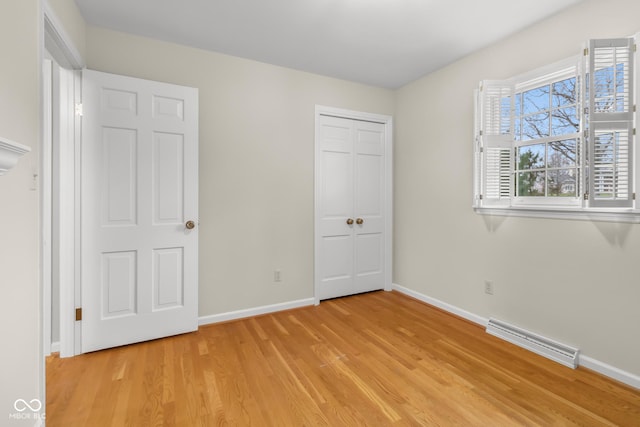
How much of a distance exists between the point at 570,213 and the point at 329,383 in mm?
2130

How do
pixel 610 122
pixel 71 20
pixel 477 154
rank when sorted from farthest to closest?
pixel 477 154, pixel 71 20, pixel 610 122

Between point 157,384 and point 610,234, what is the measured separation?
10.4ft

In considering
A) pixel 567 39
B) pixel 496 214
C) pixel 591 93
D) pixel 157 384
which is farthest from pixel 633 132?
pixel 157 384

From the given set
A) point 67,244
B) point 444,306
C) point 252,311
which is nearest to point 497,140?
point 444,306

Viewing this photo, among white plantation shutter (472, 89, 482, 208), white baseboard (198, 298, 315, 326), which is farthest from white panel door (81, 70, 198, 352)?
white plantation shutter (472, 89, 482, 208)

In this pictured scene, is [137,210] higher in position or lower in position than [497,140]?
lower

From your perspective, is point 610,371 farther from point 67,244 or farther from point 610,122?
point 67,244

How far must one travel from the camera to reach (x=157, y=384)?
1.90m

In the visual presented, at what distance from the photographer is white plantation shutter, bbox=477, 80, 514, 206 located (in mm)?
2574

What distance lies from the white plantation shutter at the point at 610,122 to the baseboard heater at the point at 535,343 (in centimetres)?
111

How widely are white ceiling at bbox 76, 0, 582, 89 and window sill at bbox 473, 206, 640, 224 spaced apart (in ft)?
4.94

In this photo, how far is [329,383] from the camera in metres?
1.92

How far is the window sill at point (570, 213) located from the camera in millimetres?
1883

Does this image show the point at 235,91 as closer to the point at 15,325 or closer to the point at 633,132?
the point at 15,325
